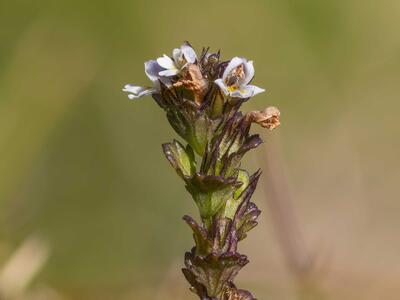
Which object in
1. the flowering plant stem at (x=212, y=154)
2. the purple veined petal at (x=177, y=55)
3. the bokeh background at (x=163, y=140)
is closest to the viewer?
the flowering plant stem at (x=212, y=154)

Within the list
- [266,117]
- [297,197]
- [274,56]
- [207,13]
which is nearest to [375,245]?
[297,197]

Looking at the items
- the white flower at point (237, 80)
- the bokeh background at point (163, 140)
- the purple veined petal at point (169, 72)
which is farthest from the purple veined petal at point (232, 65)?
the bokeh background at point (163, 140)

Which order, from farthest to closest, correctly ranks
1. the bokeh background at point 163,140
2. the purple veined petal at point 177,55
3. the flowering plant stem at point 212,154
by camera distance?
the bokeh background at point 163,140, the purple veined petal at point 177,55, the flowering plant stem at point 212,154

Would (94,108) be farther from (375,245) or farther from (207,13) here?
(375,245)

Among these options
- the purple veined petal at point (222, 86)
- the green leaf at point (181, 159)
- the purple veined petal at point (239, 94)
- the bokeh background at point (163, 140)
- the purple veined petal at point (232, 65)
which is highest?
the bokeh background at point (163, 140)

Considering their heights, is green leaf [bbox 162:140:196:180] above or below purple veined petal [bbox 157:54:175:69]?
below

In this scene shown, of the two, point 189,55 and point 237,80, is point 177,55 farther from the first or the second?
point 237,80

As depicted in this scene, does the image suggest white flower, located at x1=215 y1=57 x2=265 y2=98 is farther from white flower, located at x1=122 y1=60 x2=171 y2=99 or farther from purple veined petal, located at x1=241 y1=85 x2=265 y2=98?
white flower, located at x1=122 y1=60 x2=171 y2=99

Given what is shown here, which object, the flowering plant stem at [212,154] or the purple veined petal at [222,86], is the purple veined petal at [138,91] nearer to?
the flowering plant stem at [212,154]

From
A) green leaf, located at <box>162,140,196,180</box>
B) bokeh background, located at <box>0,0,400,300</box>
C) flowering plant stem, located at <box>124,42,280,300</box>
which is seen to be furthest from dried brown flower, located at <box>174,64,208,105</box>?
bokeh background, located at <box>0,0,400,300</box>
